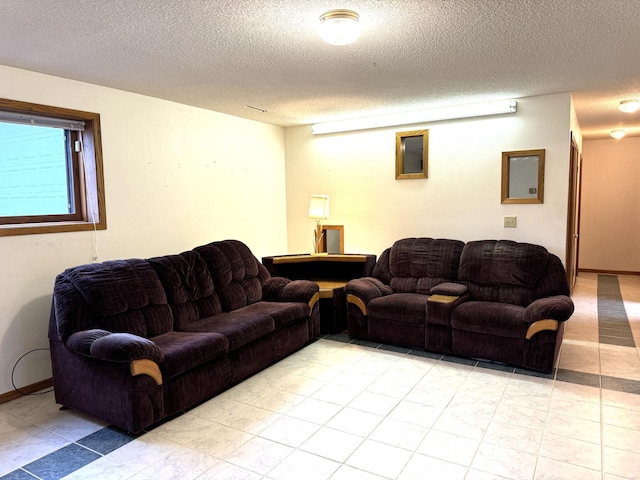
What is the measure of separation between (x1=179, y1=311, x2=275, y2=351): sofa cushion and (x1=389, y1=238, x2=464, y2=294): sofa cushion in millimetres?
1609

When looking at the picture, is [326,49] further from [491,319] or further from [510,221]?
[510,221]

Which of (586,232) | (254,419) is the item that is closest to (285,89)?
(254,419)

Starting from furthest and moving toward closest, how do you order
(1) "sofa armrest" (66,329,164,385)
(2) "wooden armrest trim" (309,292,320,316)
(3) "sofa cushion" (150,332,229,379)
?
(2) "wooden armrest trim" (309,292,320,316), (3) "sofa cushion" (150,332,229,379), (1) "sofa armrest" (66,329,164,385)

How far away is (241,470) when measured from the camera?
2209mm

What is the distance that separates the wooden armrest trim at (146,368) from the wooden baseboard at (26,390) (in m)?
1.32

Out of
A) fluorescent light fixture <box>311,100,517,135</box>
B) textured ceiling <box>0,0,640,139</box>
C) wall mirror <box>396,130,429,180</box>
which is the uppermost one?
textured ceiling <box>0,0,640,139</box>

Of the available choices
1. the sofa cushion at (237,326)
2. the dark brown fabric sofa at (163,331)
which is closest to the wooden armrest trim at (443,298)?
the dark brown fabric sofa at (163,331)

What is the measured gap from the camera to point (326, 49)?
2.80 meters

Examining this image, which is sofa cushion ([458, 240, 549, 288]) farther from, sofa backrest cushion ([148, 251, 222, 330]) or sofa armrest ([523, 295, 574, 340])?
sofa backrest cushion ([148, 251, 222, 330])

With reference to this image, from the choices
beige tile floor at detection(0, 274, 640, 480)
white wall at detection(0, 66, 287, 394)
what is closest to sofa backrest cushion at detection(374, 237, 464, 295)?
beige tile floor at detection(0, 274, 640, 480)

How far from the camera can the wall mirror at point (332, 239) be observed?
17.8ft

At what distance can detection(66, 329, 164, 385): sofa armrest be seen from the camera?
2.46m

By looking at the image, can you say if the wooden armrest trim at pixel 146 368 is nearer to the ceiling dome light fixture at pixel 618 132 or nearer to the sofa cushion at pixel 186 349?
the sofa cushion at pixel 186 349

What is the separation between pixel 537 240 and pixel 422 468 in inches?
113
